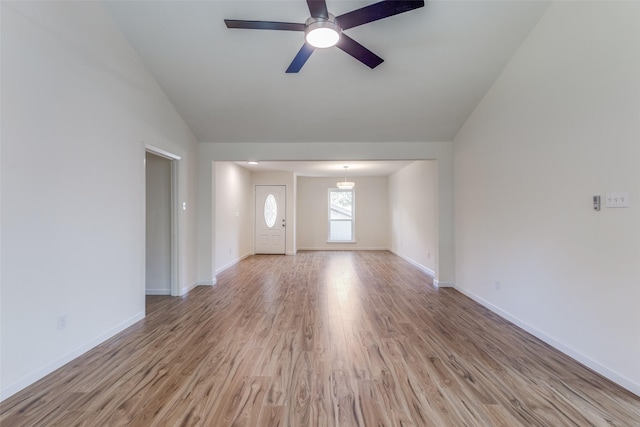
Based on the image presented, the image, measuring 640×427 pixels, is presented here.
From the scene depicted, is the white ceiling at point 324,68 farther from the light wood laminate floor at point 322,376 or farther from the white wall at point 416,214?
the light wood laminate floor at point 322,376

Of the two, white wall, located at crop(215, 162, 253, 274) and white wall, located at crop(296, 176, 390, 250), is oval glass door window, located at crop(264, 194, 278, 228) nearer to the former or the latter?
white wall, located at crop(215, 162, 253, 274)

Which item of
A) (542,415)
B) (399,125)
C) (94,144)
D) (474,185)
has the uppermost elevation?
(399,125)

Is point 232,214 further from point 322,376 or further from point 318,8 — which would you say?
point 318,8

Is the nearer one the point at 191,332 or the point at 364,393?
the point at 364,393

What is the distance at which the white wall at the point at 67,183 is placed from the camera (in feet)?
6.25

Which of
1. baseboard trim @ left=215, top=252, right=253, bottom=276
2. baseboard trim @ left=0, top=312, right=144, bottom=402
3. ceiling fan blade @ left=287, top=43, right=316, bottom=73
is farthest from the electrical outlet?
baseboard trim @ left=215, top=252, right=253, bottom=276

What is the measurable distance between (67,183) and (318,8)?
2.34m

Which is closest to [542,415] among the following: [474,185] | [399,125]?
[474,185]

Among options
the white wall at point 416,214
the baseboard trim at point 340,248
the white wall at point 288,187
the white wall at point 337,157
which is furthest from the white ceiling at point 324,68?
the baseboard trim at point 340,248

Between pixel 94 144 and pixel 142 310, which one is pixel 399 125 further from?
pixel 142 310

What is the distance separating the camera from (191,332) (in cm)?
288

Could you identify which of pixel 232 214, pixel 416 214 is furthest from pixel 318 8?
pixel 232 214

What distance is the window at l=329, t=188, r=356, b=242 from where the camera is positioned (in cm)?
920

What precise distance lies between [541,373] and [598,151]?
1731mm
